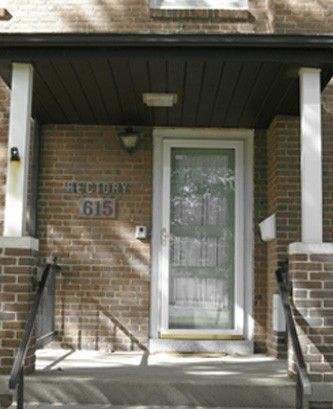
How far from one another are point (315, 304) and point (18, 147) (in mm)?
2621

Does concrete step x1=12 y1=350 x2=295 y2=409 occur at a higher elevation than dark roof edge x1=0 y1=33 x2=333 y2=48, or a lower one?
lower

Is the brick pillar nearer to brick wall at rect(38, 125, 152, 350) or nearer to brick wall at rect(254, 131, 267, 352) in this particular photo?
brick wall at rect(254, 131, 267, 352)

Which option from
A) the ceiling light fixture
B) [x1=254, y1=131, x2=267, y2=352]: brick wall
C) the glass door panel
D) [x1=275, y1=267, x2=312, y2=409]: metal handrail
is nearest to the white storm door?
the glass door panel

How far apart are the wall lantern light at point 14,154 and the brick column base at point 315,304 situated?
2299mm

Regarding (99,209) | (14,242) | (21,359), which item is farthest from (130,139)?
(21,359)

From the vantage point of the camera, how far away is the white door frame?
648 centimetres

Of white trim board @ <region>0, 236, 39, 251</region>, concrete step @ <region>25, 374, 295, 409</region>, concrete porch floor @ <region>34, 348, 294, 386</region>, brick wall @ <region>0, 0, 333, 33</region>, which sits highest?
brick wall @ <region>0, 0, 333, 33</region>

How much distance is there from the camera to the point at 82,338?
6.46 meters

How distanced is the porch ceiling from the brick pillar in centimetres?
19

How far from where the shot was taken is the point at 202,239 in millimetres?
6637

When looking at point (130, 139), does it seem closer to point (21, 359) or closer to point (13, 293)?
point (13, 293)

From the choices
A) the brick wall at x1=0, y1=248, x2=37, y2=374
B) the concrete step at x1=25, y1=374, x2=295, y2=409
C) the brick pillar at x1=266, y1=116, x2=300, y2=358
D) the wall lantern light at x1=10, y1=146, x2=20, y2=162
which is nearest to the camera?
the concrete step at x1=25, y1=374, x2=295, y2=409

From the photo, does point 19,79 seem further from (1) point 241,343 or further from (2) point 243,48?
(1) point 241,343

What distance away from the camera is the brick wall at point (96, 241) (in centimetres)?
647
